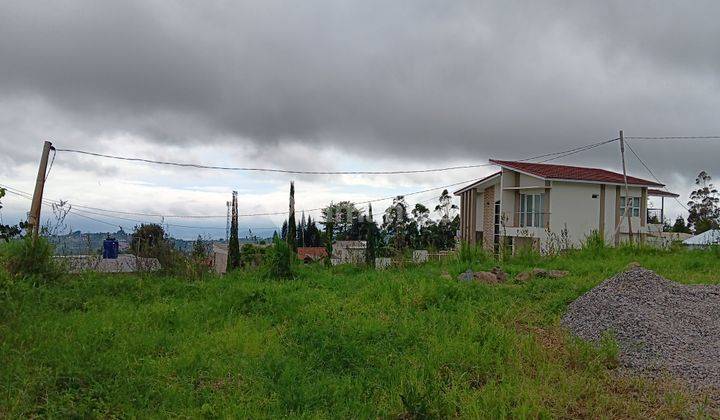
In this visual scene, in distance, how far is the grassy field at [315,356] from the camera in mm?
3295

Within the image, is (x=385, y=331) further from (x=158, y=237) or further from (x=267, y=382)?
(x=158, y=237)

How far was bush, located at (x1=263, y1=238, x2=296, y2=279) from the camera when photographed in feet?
27.0

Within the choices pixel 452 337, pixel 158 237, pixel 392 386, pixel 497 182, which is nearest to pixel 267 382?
pixel 392 386

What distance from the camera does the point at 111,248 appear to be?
9.58m

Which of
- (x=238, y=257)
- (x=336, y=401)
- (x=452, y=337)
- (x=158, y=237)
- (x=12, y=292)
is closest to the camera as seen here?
(x=336, y=401)

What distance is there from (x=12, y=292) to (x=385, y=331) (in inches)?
161

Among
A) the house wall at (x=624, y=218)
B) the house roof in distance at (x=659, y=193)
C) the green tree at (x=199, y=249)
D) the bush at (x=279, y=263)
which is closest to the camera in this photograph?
the bush at (x=279, y=263)

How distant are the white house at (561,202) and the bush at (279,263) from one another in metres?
11.1

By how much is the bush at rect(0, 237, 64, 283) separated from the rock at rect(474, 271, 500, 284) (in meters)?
5.82

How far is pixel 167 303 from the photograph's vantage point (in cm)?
610

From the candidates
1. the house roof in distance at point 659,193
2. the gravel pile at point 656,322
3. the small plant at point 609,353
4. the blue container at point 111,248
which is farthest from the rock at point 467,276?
the house roof in distance at point 659,193

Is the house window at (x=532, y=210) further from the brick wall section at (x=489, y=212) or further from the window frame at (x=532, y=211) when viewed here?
the brick wall section at (x=489, y=212)

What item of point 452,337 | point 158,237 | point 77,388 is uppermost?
point 158,237

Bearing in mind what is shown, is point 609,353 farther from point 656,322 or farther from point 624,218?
point 624,218
